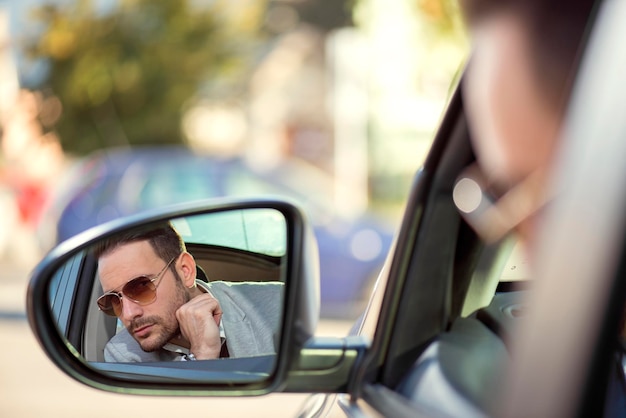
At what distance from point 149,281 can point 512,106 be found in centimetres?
84

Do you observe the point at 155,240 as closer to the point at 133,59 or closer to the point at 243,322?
the point at 243,322

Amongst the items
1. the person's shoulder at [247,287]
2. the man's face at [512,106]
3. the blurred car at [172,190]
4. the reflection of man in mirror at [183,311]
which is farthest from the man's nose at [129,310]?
the blurred car at [172,190]

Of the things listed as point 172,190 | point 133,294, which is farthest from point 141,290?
point 172,190

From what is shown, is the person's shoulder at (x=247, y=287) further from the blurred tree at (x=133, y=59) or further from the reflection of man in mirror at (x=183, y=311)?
the blurred tree at (x=133, y=59)

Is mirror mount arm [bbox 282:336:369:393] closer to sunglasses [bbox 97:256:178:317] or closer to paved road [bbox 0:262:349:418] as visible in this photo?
sunglasses [bbox 97:256:178:317]

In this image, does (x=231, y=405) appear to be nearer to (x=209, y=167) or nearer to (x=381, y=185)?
(x=209, y=167)

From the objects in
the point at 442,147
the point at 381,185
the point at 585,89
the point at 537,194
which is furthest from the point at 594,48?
the point at 381,185

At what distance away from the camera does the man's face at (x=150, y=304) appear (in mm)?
1657

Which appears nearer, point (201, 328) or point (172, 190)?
point (201, 328)

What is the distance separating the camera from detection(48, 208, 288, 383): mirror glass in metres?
1.67

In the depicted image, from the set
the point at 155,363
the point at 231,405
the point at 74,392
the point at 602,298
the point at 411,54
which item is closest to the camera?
the point at 602,298

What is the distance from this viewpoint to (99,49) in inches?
1017

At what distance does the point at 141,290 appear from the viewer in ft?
5.50

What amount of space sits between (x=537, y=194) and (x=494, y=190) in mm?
150
